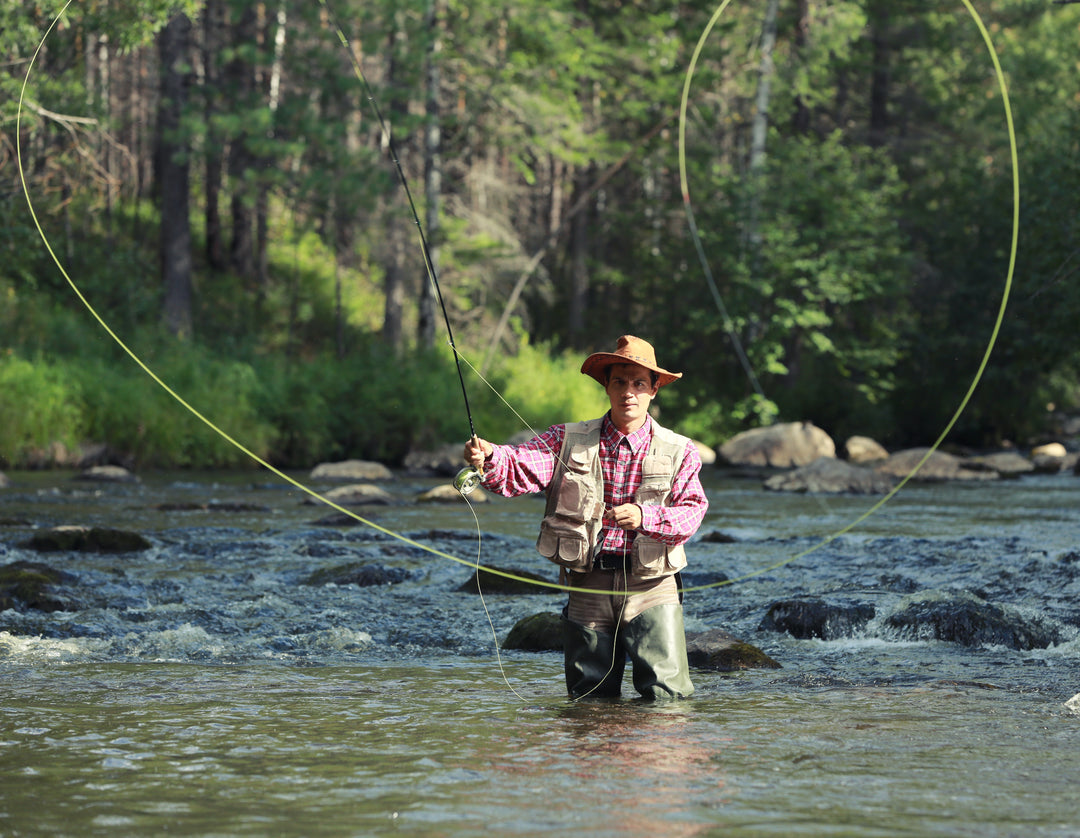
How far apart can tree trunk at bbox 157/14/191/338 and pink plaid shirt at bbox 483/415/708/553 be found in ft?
54.1

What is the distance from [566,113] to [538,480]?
1965 cm

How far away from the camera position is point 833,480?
658 inches

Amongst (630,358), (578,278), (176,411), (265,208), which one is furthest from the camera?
(578,278)

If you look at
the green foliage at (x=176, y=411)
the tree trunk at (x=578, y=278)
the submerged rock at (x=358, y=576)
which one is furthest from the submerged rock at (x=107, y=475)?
the tree trunk at (x=578, y=278)

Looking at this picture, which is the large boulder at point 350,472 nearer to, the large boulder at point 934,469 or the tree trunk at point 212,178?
the large boulder at point 934,469

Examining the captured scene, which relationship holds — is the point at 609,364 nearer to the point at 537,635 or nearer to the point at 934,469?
the point at 537,635

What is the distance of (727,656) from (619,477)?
1.68 meters

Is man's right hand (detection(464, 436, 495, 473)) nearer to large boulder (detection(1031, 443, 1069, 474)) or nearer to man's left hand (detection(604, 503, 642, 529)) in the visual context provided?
man's left hand (detection(604, 503, 642, 529))

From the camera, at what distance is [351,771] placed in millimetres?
4043

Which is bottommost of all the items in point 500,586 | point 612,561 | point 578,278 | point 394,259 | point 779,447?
point 500,586

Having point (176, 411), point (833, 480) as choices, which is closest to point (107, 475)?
point (176, 411)

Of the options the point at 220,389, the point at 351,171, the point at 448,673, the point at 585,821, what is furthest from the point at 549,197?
the point at 585,821

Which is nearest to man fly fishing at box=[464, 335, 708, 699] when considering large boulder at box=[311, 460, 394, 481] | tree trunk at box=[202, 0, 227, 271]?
large boulder at box=[311, 460, 394, 481]

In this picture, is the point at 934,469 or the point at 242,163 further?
the point at 242,163
